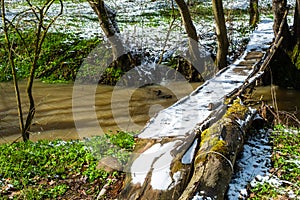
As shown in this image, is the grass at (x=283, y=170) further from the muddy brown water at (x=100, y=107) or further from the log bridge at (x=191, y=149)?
the muddy brown water at (x=100, y=107)

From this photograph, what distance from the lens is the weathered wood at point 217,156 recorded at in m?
3.83

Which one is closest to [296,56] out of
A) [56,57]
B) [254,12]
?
[254,12]

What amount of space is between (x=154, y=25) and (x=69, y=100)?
6366 millimetres

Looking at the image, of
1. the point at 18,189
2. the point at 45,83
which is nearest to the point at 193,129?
the point at 18,189

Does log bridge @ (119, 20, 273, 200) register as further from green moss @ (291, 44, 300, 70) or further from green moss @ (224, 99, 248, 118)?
green moss @ (291, 44, 300, 70)

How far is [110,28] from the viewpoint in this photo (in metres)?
12.3

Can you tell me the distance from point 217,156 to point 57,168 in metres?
2.51

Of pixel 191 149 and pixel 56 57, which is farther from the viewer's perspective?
pixel 56 57

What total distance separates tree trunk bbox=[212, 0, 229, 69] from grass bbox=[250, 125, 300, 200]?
5.33 m

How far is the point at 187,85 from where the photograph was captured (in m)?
11.8

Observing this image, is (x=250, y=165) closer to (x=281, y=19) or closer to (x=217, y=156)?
(x=217, y=156)

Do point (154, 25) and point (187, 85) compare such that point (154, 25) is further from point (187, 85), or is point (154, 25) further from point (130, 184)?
point (130, 184)

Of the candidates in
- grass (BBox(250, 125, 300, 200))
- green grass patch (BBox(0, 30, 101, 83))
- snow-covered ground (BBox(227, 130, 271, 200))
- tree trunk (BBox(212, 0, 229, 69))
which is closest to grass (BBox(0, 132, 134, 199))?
snow-covered ground (BBox(227, 130, 271, 200))

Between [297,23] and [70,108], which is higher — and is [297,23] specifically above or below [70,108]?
above
